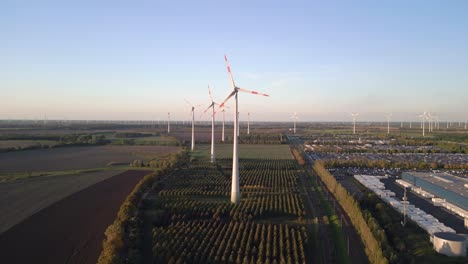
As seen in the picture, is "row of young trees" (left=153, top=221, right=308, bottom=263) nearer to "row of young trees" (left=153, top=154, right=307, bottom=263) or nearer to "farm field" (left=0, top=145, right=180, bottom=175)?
"row of young trees" (left=153, top=154, right=307, bottom=263)

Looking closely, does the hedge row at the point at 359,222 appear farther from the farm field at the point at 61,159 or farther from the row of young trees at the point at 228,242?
the farm field at the point at 61,159

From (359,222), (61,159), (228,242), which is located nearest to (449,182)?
(359,222)

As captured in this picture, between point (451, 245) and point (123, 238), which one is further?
point (123, 238)

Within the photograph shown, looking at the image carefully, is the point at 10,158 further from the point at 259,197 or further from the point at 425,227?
the point at 425,227

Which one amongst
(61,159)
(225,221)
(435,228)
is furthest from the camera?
(61,159)

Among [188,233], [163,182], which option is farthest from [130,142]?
[188,233]

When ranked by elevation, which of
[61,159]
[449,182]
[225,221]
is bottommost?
[225,221]

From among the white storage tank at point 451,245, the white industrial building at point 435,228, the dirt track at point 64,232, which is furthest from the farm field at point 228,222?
the white industrial building at point 435,228

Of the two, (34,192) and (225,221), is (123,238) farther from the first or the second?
(34,192)
